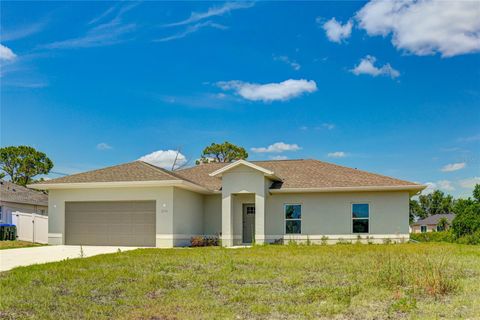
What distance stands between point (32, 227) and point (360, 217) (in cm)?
1737

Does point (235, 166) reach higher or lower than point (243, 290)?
higher

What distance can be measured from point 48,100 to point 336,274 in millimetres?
18089

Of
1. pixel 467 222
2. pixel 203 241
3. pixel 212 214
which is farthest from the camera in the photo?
pixel 212 214

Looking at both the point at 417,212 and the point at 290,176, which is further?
the point at 417,212

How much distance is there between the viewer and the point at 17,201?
1321 inches

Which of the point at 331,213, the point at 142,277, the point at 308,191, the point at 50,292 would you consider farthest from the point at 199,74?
the point at 50,292

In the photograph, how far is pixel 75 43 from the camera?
21.0 m

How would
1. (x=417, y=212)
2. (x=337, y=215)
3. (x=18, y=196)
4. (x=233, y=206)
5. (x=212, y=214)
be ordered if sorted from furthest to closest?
(x=417, y=212) → (x=18, y=196) → (x=212, y=214) → (x=233, y=206) → (x=337, y=215)

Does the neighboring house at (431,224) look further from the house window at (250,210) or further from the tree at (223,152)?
the house window at (250,210)

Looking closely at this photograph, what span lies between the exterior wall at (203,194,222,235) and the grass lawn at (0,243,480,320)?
12.7 meters

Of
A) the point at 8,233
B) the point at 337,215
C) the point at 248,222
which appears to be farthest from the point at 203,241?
the point at 8,233

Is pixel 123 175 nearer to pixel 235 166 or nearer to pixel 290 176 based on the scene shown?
pixel 235 166

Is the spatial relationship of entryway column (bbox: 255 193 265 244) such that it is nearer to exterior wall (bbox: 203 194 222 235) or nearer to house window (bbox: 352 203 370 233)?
exterior wall (bbox: 203 194 222 235)

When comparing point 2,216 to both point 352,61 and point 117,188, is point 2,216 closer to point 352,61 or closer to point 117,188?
point 117,188
